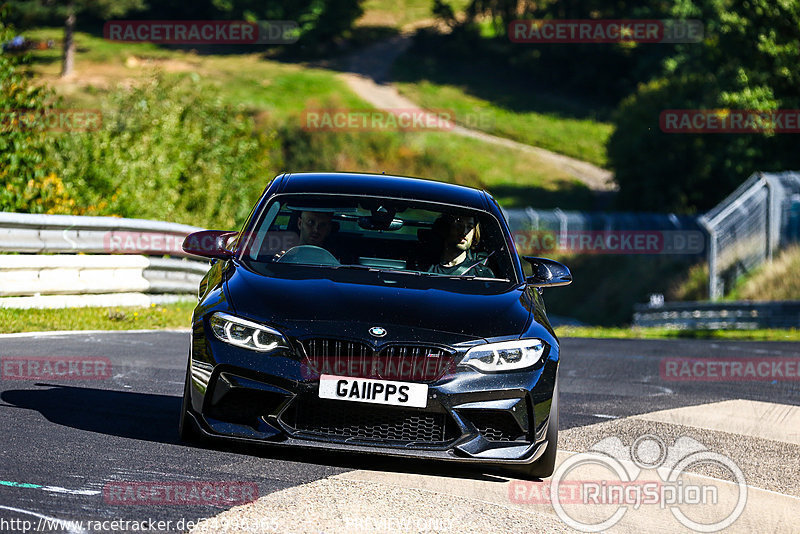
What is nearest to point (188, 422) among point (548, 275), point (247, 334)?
point (247, 334)

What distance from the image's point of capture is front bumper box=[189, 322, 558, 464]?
5.68 meters

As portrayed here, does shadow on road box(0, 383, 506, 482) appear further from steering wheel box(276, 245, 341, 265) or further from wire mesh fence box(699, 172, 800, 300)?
wire mesh fence box(699, 172, 800, 300)

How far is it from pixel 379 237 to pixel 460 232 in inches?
19.6

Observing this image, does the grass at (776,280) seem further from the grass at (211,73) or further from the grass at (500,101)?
the grass at (500,101)

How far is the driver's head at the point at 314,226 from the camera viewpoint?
23.2 ft

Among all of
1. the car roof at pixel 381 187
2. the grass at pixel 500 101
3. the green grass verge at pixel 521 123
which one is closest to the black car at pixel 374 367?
the car roof at pixel 381 187

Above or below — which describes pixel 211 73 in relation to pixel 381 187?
above

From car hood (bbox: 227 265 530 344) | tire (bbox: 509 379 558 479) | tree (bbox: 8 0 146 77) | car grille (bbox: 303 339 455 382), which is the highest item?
tree (bbox: 8 0 146 77)

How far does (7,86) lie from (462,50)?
80985 millimetres

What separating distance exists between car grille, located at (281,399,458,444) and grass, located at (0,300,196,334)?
20.3ft

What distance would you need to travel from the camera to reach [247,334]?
5.80 meters

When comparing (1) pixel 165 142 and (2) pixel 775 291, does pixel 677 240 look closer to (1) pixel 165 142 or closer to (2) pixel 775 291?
(2) pixel 775 291

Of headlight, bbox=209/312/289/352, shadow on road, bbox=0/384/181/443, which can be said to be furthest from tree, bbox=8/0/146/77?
headlight, bbox=209/312/289/352

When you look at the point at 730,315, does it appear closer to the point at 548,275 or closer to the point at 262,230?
the point at 548,275
